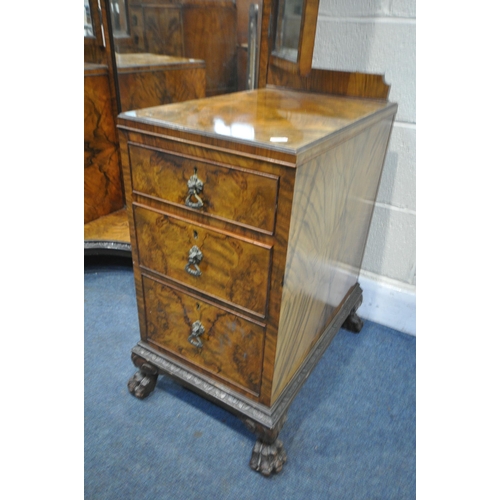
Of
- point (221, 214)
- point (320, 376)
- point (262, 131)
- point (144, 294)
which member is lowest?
point (320, 376)

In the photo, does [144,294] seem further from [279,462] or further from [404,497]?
[404,497]

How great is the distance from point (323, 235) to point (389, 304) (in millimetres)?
647

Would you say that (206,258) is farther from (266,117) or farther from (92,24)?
(92,24)

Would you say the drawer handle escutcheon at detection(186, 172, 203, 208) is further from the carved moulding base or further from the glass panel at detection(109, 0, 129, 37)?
the glass panel at detection(109, 0, 129, 37)

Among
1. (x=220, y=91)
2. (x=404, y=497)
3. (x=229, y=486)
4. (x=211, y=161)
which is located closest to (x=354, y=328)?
(x=404, y=497)

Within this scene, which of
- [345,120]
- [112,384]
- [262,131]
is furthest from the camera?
[112,384]

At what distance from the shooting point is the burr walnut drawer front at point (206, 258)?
702 millimetres

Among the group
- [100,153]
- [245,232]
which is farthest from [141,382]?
[100,153]

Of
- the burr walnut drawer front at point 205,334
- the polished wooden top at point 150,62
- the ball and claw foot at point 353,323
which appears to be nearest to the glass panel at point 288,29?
the polished wooden top at point 150,62

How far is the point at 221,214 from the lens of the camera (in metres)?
0.70

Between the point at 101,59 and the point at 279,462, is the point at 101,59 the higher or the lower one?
the higher one

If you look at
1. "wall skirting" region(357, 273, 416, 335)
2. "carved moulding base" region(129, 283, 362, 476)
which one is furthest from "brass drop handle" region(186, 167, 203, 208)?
"wall skirting" region(357, 273, 416, 335)

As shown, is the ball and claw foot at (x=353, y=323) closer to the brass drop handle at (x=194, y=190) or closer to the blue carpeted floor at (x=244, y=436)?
the blue carpeted floor at (x=244, y=436)

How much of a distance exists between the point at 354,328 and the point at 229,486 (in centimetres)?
66
